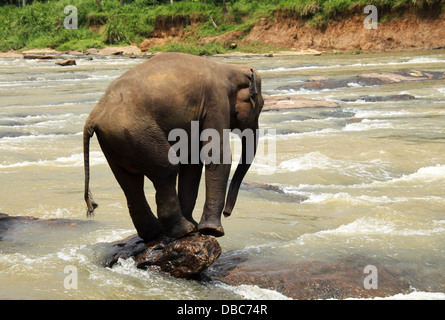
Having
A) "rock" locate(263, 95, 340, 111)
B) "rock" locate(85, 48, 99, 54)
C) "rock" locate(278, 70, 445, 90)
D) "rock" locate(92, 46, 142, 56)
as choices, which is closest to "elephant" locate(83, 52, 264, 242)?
"rock" locate(263, 95, 340, 111)

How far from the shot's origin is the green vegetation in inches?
1647

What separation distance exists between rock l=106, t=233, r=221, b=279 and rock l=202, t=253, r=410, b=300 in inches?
8.5

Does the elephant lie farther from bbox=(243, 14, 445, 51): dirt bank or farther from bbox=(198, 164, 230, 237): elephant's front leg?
bbox=(243, 14, 445, 51): dirt bank

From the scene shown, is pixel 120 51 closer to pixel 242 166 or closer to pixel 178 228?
pixel 242 166

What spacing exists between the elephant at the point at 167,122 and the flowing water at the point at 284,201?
548 millimetres

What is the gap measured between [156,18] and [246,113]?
46630mm

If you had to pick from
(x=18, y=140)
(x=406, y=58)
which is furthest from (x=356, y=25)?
(x=18, y=140)

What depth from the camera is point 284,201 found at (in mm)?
8039

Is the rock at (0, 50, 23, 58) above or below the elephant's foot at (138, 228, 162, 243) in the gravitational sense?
below

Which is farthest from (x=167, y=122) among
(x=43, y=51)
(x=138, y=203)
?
(x=43, y=51)

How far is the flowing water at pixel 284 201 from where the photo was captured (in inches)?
203

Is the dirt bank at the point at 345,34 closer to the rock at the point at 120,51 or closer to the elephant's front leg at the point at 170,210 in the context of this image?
the rock at the point at 120,51
